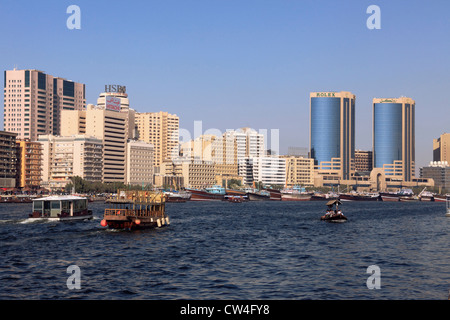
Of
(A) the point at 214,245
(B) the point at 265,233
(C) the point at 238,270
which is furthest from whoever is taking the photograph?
(B) the point at 265,233

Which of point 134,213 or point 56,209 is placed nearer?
point 134,213

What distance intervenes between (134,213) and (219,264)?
39.9 m

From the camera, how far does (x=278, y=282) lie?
146 feet

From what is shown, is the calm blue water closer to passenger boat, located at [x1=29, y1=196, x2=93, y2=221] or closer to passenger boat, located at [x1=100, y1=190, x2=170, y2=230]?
passenger boat, located at [x1=100, y1=190, x2=170, y2=230]

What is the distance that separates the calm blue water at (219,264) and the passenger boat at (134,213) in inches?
86.0

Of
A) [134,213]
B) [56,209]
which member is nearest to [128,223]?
[134,213]

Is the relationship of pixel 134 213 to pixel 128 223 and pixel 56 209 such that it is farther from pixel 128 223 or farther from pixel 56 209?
pixel 56 209

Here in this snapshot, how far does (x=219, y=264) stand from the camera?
54562 mm

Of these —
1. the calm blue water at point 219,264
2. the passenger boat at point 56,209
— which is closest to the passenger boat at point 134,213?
the calm blue water at point 219,264

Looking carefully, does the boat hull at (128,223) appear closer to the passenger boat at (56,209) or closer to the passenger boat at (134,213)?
the passenger boat at (134,213)

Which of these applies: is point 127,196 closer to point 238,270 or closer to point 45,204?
point 45,204
